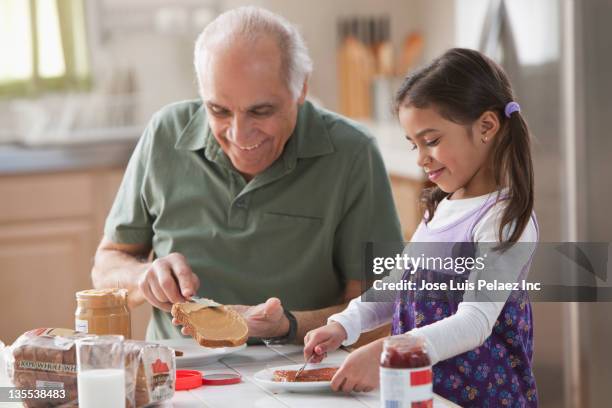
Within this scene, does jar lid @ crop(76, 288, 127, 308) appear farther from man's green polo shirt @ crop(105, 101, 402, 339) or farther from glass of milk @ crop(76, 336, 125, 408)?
man's green polo shirt @ crop(105, 101, 402, 339)

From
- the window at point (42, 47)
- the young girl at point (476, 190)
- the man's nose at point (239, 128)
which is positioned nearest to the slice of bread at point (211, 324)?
the young girl at point (476, 190)

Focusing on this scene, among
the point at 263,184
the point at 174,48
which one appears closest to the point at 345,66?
the point at 174,48

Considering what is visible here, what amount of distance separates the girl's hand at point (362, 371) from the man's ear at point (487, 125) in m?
0.40

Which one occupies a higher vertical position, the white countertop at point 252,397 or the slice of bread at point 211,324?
the slice of bread at point 211,324

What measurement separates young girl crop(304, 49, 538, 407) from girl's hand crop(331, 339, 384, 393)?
0.14 meters

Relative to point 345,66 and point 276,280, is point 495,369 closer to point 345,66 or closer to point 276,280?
point 276,280

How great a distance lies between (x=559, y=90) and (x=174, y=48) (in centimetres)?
209

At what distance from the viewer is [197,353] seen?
1.70 m

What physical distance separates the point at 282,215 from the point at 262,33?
37cm

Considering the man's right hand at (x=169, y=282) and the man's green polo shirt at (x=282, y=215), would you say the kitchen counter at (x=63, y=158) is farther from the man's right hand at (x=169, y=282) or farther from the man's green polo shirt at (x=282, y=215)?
the man's right hand at (x=169, y=282)

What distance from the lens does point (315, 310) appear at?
2.02 meters

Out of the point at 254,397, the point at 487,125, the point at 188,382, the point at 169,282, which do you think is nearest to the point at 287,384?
the point at 254,397

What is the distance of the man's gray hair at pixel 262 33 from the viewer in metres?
1.94

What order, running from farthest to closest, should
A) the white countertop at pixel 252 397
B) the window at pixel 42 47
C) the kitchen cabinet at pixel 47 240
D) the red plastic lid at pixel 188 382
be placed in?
the window at pixel 42 47 → the kitchen cabinet at pixel 47 240 → the red plastic lid at pixel 188 382 → the white countertop at pixel 252 397
